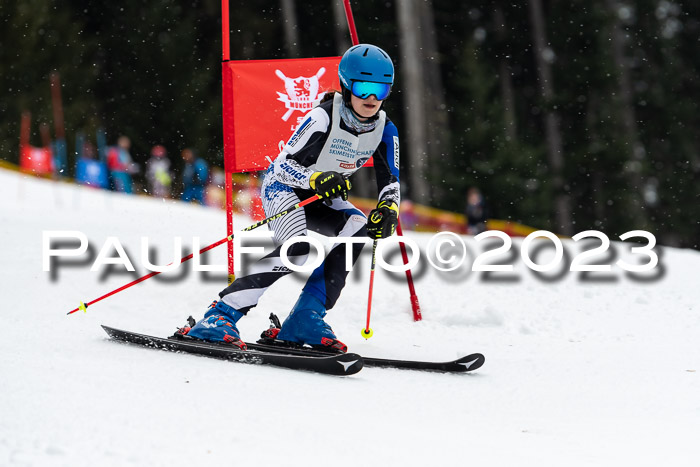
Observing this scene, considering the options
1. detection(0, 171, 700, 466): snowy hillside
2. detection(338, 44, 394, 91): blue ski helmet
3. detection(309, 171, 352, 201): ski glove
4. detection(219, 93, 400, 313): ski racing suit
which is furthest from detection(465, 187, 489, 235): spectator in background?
detection(309, 171, 352, 201): ski glove

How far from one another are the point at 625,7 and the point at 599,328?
1139 inches

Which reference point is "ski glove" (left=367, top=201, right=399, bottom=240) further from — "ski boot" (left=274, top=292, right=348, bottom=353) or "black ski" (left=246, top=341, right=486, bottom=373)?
"black ski" (left=246, top=341, right=486, bottom=373)

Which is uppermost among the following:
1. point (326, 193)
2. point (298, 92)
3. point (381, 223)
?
point (298, 92)

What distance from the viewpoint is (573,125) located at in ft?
89.1

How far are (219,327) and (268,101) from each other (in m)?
2.08

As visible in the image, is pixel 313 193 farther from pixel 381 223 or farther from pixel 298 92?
pixel 298 92

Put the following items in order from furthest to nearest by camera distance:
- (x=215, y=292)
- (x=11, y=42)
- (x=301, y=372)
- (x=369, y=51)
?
1. (x=11, y=42)
2. (x=215, y=292)
3. (x=369, y=51)
4. (x=301, y=372)

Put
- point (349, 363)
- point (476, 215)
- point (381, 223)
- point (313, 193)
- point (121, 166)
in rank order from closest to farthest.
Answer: point (349, 363) < point (381, 223) < point (313, 193) < point (476, 215) < point (121, 166)

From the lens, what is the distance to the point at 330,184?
449cm

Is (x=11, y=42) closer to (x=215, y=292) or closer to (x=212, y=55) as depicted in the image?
(x=212, y=55)

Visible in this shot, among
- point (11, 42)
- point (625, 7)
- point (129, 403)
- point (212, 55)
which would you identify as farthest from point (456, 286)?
point (625, 7)

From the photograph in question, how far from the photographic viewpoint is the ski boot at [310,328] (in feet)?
15.8

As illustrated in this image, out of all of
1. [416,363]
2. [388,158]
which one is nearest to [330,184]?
[388,158]

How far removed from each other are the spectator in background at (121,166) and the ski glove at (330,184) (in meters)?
13.2
